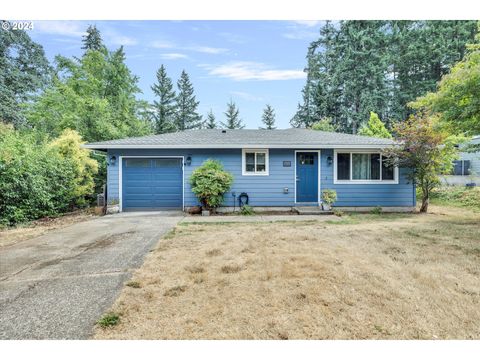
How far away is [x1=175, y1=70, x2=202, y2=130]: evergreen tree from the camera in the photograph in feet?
106

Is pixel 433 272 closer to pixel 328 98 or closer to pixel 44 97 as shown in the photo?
pixel 44 97

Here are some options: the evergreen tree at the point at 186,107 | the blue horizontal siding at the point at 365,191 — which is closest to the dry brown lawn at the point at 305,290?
the blue horizontal siding at the point at 365,191

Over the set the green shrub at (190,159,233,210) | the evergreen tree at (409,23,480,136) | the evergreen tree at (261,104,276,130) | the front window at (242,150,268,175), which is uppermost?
the evergreen tree at (261,104,276,130)

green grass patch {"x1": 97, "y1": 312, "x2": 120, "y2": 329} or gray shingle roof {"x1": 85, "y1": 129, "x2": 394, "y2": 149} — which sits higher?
gray shingle roof {"x1": 85, "y1": 129, "x2": 394, "y2": 149}

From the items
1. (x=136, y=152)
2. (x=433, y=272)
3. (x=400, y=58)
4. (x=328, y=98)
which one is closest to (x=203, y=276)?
(x=433, y=272)

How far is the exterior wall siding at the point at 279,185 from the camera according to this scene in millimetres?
9359

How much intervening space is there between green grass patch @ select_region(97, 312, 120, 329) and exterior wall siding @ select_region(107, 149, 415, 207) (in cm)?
700

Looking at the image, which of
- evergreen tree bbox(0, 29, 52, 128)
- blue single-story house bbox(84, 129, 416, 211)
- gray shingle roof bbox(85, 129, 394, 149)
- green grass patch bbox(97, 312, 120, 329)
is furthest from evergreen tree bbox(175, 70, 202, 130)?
green grass patch bbox(97, 312, 120, 329)

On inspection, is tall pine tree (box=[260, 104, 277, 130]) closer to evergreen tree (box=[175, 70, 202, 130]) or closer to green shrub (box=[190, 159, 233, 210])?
evergreen tree (box=[175, 70, 202, 130])

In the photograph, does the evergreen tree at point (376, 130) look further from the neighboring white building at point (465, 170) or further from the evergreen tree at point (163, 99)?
the evergreen tree at point (163, 99)

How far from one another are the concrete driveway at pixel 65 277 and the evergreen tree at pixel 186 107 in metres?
27.4

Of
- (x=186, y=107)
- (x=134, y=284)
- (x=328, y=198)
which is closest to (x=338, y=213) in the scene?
(x=328, y=198)
